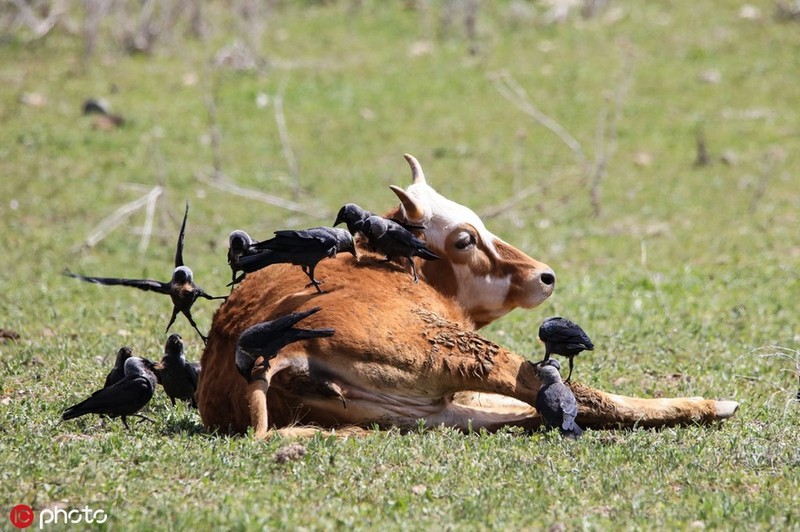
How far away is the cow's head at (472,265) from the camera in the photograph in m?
7.96

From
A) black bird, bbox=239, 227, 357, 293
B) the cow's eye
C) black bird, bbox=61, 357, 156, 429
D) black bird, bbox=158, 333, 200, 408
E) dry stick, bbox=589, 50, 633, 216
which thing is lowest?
dry stick, bbox=589, 50, 633, 216

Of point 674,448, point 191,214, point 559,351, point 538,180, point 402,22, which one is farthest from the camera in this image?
point 402,22

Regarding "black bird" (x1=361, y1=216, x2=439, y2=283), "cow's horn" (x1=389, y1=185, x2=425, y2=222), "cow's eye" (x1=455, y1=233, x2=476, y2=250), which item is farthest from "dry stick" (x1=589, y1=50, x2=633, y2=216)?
"black bird" (x1=361, y1=216, x2=439, y2=283)

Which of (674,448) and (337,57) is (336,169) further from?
(674,448)

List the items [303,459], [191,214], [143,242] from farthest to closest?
[191,214] → [143,242] → [303,459]

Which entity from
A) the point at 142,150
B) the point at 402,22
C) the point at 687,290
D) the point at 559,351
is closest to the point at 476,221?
the point at 559,351

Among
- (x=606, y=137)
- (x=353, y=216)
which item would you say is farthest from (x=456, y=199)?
(x=353, y=216)

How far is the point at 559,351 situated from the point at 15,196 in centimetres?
1188

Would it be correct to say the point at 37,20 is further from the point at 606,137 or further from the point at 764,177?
the point at 764,177

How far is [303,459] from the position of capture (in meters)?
6.07

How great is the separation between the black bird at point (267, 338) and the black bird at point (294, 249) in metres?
0.37

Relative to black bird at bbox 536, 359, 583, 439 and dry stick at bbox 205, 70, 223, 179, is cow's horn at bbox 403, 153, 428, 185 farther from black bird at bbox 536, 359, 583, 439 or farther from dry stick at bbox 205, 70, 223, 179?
dry stick at bbox 205, 70, 223, 179

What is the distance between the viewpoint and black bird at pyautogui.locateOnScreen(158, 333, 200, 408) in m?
7.70

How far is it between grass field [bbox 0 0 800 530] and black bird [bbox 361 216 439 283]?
124 cm
